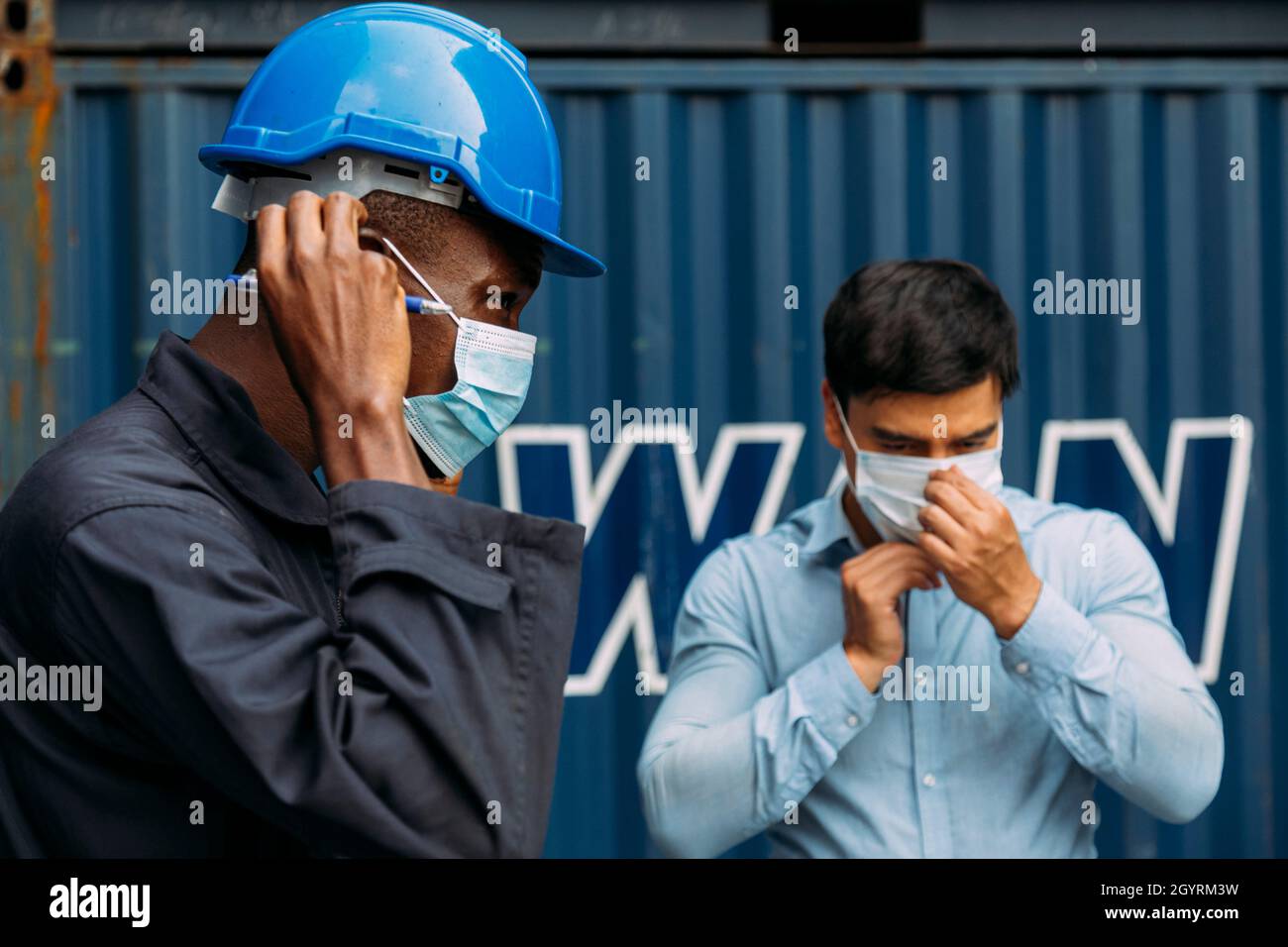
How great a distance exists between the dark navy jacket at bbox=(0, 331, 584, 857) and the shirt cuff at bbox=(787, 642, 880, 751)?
0.75m


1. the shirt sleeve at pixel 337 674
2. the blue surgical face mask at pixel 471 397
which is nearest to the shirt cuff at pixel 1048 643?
the blue surgical face mask at pixel 471 397

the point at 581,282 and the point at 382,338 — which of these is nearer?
the point at 382,338

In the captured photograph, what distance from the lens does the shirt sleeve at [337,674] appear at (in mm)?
1010

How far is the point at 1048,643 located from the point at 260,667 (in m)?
1.24

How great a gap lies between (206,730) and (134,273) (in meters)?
2.27

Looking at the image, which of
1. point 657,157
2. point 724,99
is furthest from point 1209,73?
point 657,157

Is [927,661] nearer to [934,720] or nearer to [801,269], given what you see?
[934,720]

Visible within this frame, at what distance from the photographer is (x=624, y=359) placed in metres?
3.03

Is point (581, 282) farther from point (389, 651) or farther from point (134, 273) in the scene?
point (389, 651)

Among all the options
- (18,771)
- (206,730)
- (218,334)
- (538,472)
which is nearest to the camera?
(206,730)

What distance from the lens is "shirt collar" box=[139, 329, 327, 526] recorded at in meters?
1.23

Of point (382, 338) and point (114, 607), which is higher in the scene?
point (382, 338)

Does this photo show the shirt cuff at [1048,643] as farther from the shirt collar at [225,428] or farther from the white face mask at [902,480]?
the shirt collar at [225,428]

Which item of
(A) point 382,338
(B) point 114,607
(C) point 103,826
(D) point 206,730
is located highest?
(A) point 382,338
